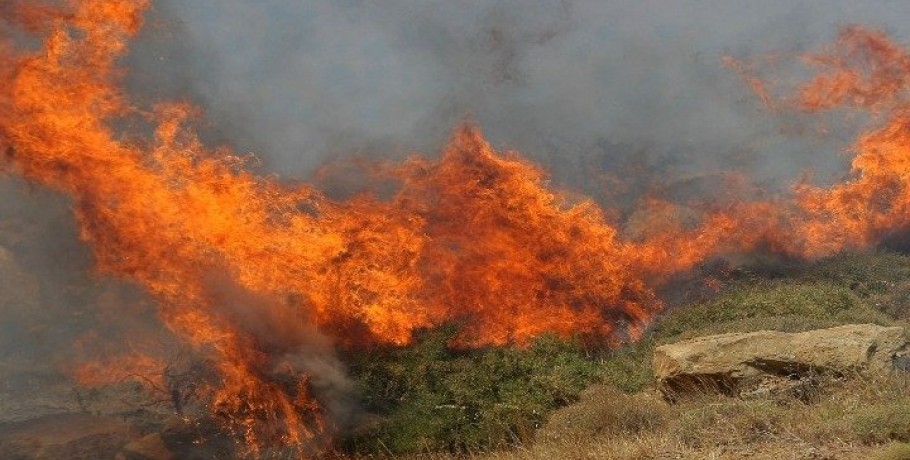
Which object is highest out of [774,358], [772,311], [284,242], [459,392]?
A: [284,242]

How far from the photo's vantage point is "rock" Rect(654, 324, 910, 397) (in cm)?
1003

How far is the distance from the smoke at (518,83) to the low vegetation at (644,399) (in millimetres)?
7094

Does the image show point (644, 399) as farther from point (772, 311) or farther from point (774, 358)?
point (772, 311)

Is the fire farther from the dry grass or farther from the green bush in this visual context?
the dry grass

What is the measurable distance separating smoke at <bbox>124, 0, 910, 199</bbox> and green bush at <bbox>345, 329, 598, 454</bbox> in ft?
24.9

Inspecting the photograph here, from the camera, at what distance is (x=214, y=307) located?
13.4 meters

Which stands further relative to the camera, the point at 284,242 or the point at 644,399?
the point at 284,242

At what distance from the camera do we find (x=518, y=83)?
24.6m

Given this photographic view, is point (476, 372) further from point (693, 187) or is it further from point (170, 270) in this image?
point (693, 187)

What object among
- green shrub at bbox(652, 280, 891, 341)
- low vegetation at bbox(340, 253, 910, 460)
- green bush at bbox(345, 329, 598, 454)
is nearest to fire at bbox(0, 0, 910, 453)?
green bush at bbox(345, 329, 598, 454)

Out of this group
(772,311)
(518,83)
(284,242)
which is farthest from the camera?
(518,83)

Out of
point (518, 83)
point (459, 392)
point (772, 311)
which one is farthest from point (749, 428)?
point (518, 83)

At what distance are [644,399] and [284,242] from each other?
789cm

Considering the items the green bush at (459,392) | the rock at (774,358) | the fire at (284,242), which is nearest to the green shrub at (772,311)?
the fire at (284,242)
